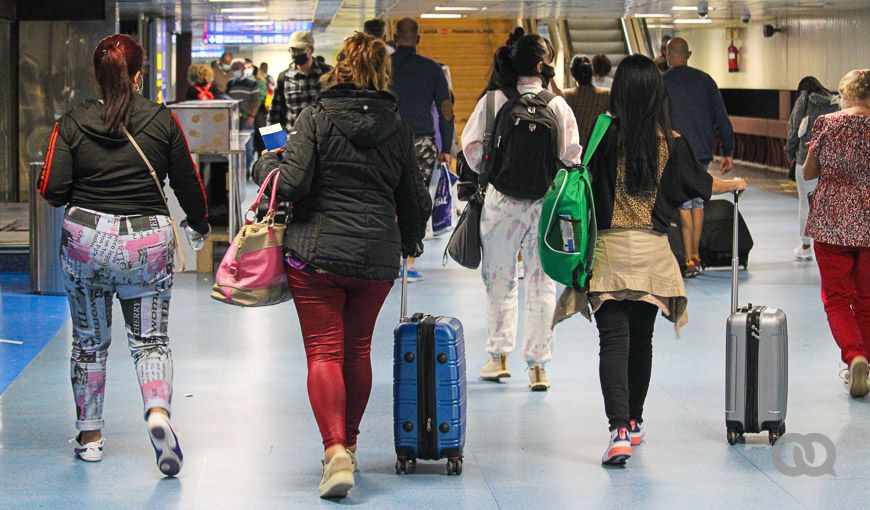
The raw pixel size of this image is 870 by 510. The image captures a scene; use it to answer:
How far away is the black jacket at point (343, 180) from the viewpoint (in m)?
4.43

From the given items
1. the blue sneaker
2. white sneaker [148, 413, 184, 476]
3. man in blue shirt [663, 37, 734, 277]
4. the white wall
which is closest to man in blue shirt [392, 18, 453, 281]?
the blue sneaker

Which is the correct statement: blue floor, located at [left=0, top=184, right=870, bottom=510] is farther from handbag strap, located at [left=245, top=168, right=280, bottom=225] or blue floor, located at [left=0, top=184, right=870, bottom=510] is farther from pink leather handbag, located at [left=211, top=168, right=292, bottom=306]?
handbag strap, located at [left=245, top=168, right=280, bottom=225]

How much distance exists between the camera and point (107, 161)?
4695 mm

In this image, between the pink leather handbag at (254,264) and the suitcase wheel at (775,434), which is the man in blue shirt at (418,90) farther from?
the pink leather handbag at (254,264)

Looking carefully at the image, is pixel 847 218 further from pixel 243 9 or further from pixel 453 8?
pixel 453 8

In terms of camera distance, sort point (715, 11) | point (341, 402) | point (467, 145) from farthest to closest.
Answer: point (715, 11)
point (467, 145)
point (341, 402)

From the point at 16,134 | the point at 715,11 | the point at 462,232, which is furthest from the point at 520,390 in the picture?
the point at 715,11

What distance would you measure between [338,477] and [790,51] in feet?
74.6

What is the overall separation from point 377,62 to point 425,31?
21.2 m

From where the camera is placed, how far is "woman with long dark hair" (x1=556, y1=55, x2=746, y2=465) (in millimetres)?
4855

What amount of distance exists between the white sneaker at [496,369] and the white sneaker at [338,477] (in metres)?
2.04

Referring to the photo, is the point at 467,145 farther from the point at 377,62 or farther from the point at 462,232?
the point at 377,62

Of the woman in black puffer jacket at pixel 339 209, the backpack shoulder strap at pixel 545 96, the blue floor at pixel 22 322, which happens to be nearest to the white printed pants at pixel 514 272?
the backpack shoulder strap at pixel 545 96

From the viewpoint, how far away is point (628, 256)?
4902mm
